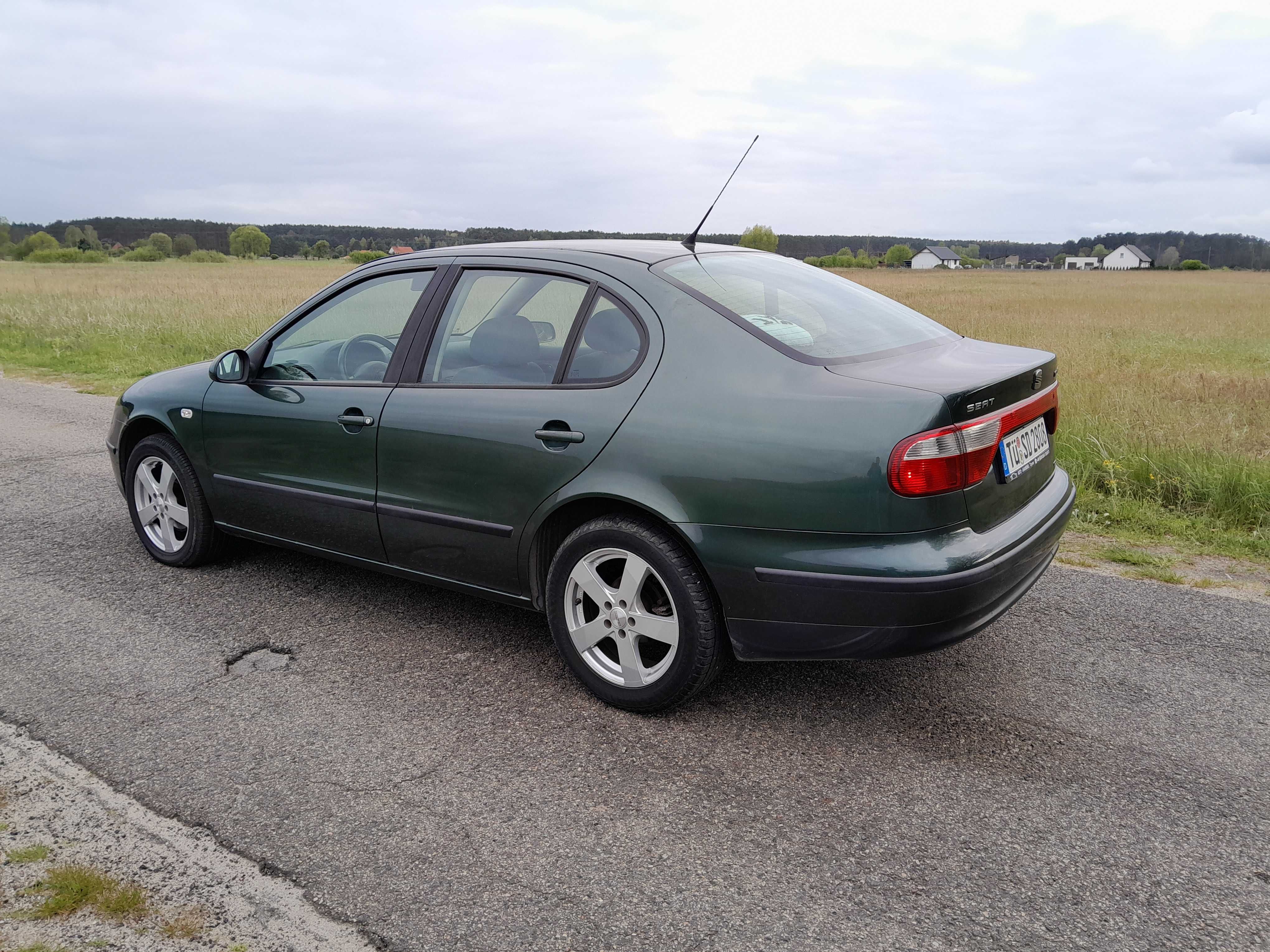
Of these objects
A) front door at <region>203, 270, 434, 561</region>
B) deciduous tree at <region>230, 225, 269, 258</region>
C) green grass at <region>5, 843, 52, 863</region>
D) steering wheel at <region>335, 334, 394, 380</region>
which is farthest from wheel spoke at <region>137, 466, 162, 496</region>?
deciduous tree at <region>230, 225, 269, 258</region>

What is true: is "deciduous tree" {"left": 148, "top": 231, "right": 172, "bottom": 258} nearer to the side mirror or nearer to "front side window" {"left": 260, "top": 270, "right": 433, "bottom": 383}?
the side mirror

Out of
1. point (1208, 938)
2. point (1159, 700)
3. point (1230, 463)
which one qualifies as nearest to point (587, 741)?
point (1208, 938)

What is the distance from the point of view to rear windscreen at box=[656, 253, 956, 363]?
3096 millimetres

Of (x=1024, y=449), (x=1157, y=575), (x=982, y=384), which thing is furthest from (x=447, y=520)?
(x=1157, y=575)

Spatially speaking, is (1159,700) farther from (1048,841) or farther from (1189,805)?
(1048,841)

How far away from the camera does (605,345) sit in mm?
3209

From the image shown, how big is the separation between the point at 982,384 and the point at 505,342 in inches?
66.7

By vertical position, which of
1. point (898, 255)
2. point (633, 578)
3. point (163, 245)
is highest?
point (898, 255)

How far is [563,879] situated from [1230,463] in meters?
5.35

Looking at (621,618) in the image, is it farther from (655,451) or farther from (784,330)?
(784,330)

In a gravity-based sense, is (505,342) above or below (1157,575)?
above

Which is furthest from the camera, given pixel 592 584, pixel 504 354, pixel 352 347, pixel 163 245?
pixel 163 245

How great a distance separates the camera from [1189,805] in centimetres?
262

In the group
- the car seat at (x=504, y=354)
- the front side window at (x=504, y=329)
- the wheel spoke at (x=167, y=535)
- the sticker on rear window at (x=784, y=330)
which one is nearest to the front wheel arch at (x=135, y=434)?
the wheel spoke at (x=167, y=535)
